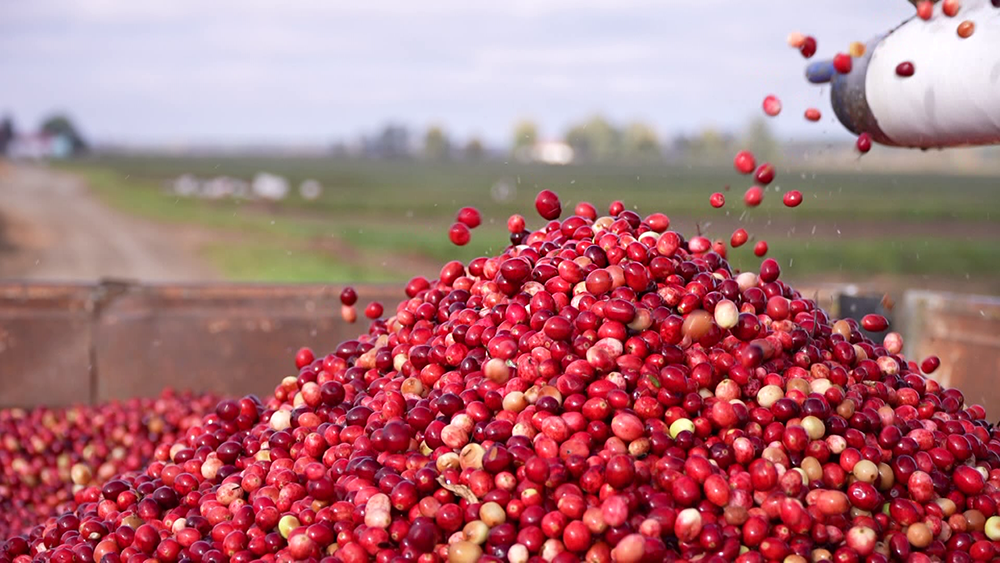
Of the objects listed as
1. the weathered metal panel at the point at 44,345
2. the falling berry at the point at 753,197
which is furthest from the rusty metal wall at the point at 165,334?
the falling berry at the point at 753,197

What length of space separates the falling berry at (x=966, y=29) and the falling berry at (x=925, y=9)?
9.1 inches

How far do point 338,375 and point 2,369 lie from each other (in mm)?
2752

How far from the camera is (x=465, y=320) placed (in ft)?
9.40

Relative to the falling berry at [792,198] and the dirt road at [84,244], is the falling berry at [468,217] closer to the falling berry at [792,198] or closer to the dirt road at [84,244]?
the falling berry at [792,198]

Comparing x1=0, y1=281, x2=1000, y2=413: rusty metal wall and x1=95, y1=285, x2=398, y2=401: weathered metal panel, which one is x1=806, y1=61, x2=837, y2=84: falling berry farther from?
x1=95, y1=285, x2=398, y2=401: weathered metal panel

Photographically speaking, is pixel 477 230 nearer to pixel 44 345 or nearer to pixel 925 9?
pixel 44 345

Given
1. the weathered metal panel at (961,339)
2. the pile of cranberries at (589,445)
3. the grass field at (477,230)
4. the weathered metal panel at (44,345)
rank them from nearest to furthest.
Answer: the pile of cranberries at (589,445), the weathered metal panel at (961,339), the weathered metal panel at (44,345), the grass field at (477,230)

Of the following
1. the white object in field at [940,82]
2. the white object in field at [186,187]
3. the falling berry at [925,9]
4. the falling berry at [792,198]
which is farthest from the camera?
the white object in field at [186,187]

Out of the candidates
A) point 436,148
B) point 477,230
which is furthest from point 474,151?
point 477,230

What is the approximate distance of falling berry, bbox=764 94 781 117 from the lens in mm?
3598

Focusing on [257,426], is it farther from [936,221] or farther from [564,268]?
[936,221]

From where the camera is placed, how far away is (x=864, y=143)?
133 inches

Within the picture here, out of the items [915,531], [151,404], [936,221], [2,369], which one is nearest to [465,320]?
[915,531]

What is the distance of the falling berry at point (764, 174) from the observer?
3.46 meters
